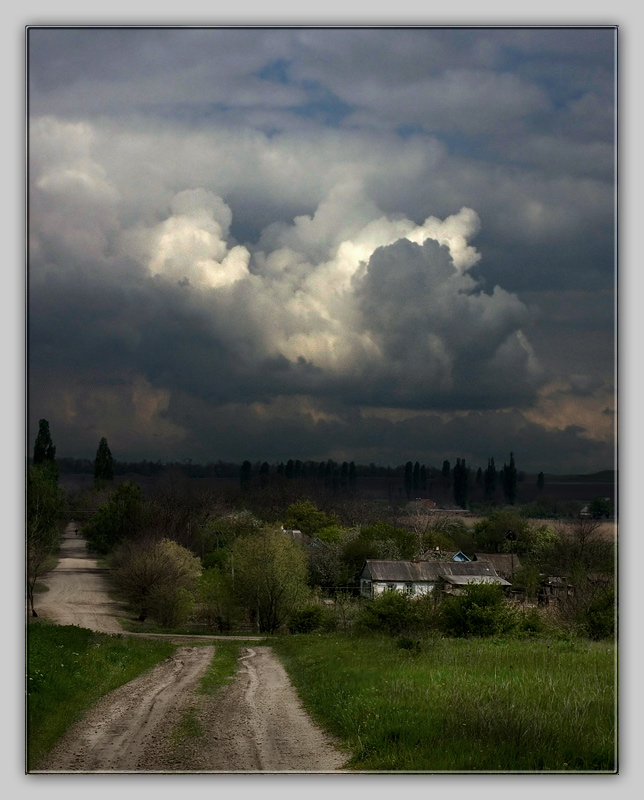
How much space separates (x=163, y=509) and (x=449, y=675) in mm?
2473

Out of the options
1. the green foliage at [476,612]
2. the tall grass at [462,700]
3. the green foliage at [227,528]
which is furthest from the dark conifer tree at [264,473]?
the green foliage at [476,612]

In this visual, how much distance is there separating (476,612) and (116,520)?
285 cm

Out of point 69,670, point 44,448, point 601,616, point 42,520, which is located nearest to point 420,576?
point 601,616

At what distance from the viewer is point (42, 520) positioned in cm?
591

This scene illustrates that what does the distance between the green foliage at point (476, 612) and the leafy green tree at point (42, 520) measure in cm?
296

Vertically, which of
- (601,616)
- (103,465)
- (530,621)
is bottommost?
(530,621)

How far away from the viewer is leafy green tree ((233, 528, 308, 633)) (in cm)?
614

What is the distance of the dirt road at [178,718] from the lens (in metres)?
5.40

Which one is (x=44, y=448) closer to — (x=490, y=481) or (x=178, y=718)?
(x=178, y=718)

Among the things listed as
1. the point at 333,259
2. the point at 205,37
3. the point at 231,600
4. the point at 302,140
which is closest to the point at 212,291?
the point at 333,259

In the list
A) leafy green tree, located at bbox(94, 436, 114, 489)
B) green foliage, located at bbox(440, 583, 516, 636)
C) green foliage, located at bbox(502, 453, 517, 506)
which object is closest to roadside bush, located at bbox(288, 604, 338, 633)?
green foliage, located at bbox(440, 583, 516, 636)

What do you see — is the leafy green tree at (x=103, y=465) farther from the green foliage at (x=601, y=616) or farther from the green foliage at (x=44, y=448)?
the green foliage at (x=601, y=616)

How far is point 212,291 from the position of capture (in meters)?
6.29
